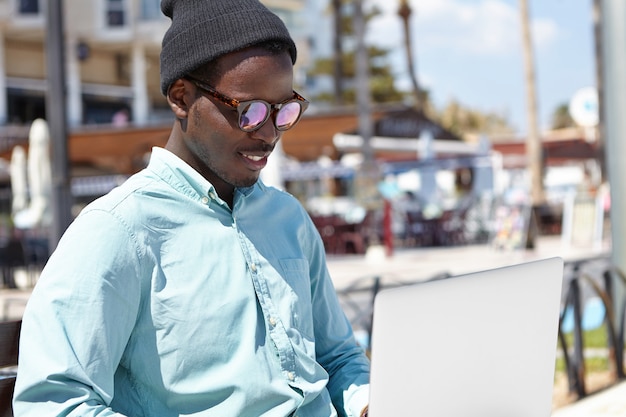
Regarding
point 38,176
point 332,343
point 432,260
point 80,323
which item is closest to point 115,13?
point 38,176

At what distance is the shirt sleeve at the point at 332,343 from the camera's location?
2076mm

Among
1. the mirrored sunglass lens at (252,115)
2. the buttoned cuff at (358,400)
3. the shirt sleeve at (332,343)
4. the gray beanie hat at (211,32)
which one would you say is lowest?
the buttoned cuff at (358,400)

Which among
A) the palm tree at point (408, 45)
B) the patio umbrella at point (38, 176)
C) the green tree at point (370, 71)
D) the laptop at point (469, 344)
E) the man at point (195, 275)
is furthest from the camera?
the green tree at point (370, 71)

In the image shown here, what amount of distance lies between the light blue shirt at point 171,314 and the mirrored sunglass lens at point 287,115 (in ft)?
0.55

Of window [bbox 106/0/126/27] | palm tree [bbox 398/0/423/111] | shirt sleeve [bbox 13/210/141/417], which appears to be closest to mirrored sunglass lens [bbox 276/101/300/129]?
shirt sleeve [bbox 13/210/141/417]

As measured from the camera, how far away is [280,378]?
5.75ft

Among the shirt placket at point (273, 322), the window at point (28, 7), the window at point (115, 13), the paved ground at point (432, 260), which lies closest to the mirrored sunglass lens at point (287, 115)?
the shirt placket at point (273, 322)

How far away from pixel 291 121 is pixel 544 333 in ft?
2.19

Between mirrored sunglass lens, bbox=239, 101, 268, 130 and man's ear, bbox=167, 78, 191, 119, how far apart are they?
0.13 meters

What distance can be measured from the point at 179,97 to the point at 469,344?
776 millimetres

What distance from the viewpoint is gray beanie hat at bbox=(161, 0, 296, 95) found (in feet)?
5.70

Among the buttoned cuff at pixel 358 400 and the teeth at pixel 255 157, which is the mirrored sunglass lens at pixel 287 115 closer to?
the teeth at pixel 255 157

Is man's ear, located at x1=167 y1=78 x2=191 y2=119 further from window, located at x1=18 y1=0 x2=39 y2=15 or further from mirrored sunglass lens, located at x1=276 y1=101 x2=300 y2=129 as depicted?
window, located at x1=18 y1=0 x2=39 y2=15

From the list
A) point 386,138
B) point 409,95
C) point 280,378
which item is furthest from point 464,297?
point 409,95
